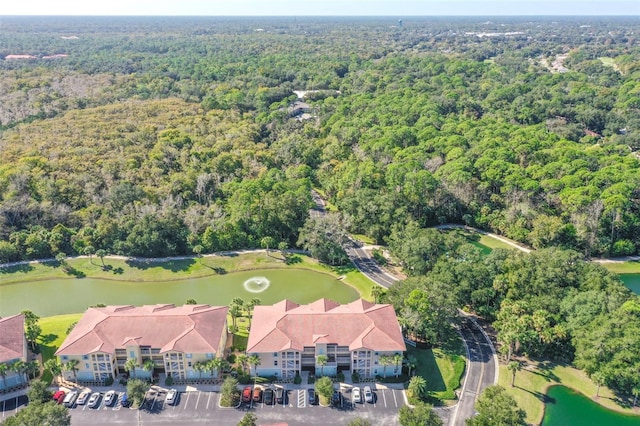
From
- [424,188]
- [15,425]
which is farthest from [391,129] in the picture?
[15,425]

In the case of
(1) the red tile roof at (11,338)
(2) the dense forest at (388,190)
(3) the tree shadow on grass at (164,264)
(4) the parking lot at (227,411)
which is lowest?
(4) the parking lot at (227,411)

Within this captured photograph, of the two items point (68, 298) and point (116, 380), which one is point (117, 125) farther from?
point (116, 380)

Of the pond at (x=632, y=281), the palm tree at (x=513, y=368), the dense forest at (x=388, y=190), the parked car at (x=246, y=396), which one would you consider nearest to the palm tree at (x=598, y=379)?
the dense forest at (x=388, y=190)

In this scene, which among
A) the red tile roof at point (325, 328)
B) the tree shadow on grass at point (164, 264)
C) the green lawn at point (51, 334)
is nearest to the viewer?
the red tile roof at point (325, 328)

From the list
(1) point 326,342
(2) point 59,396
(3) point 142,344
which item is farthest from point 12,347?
(1) point 326,342

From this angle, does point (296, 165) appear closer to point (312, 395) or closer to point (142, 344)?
point (142, 344)

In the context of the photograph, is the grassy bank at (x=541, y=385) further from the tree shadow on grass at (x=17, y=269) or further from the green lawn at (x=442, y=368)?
the tree shadow on grass at (x=17, y=269)
